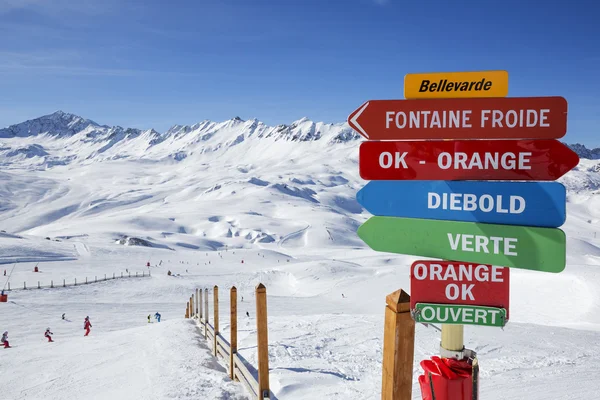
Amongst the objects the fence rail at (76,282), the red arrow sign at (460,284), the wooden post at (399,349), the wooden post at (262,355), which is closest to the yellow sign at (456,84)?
the red arrow sign at (460,284)

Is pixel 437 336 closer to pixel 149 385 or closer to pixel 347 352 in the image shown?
pixel 347 352

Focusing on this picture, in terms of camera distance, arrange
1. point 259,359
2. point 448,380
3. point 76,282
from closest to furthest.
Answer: point 448,380 → point 259,359 → point 76,282

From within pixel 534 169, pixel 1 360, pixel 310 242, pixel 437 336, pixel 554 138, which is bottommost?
pixel 310 242

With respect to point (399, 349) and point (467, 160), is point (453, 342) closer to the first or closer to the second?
point (399, 349)

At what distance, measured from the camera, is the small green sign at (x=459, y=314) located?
2996mm

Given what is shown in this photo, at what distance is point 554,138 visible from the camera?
113 inches

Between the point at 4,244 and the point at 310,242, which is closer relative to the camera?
the point at 4,244

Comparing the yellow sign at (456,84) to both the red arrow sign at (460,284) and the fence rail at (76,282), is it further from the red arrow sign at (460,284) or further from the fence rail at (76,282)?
the fence rail at (76,282)

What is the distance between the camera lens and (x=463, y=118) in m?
3.09

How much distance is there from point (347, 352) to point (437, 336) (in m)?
3.05

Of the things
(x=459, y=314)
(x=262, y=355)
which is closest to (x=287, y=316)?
(x=262, y=355)

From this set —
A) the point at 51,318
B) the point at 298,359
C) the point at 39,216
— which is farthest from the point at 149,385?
the point at 39,216

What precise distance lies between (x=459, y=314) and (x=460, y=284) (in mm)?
227

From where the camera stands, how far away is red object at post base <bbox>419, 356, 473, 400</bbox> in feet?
9.73
